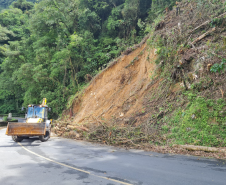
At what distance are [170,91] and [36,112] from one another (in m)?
9.86

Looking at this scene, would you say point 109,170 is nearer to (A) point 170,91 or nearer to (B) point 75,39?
(A) point 170,91

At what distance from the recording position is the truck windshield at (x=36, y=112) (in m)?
14.3

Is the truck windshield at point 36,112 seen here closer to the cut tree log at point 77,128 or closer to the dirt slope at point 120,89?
the cut tree log at point 77,128

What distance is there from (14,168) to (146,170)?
14.6ft

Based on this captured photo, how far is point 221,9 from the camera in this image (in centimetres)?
1445

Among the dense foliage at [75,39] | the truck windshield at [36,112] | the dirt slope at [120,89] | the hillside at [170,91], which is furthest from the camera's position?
the dense foliage at [75,39]

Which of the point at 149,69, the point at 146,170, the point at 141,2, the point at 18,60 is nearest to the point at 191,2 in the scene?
the point at 149,69

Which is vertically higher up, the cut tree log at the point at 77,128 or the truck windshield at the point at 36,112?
the truck windshield at the point at 36,112

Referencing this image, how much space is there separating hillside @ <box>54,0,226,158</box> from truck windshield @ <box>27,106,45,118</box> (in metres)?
2.82

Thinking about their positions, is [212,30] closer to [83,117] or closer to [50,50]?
[83,117]

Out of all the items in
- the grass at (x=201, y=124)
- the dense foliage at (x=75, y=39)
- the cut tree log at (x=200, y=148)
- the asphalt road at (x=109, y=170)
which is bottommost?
the asphalt road at (x=109, y=170)

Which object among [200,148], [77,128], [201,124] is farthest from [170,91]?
[77,128]

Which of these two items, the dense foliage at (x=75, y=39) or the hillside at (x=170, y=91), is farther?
the dense foliage at (x=75, y=39)

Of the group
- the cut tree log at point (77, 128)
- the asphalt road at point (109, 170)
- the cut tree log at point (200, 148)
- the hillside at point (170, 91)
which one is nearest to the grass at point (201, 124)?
the hillside at point (170, 91)
